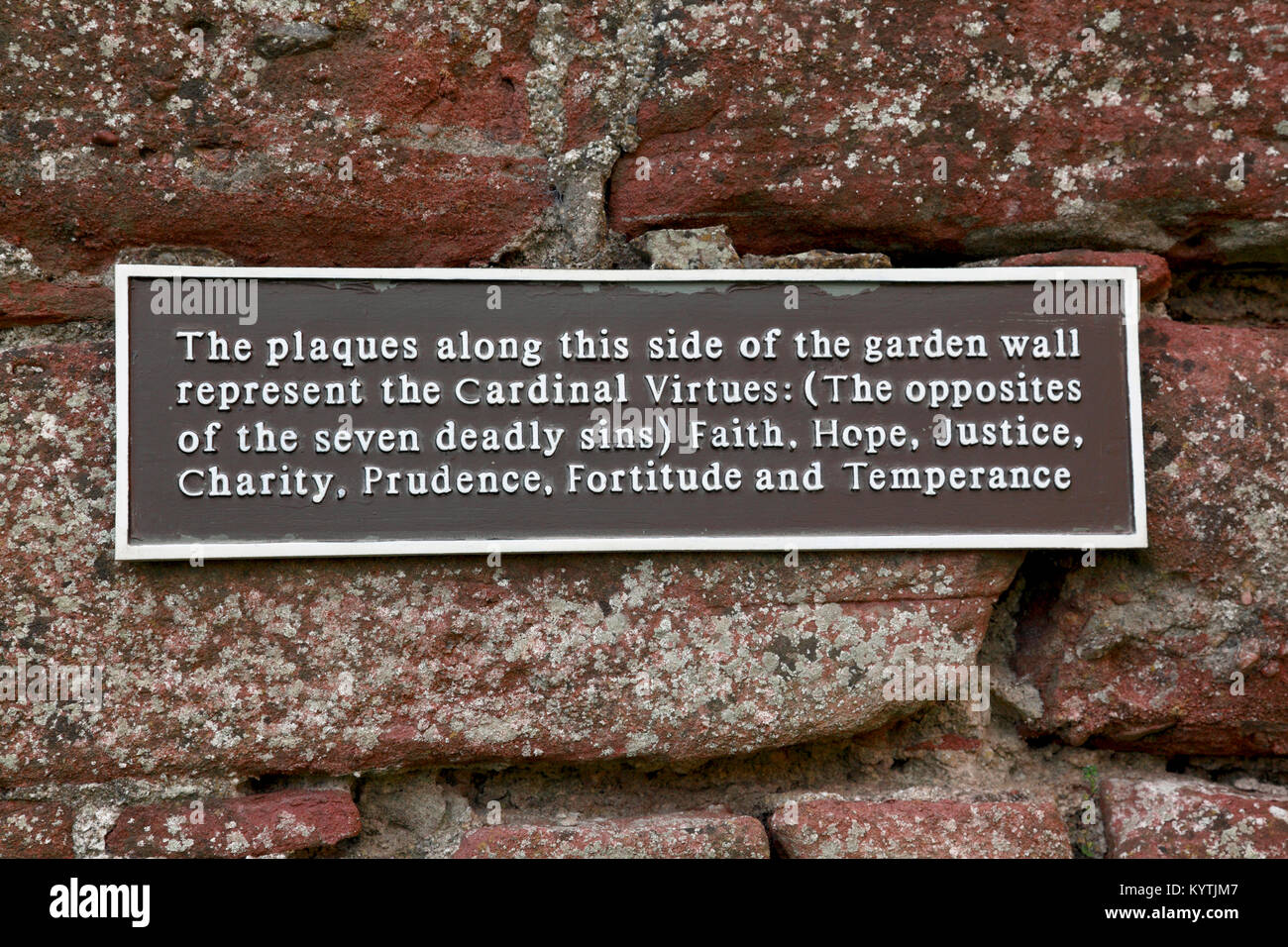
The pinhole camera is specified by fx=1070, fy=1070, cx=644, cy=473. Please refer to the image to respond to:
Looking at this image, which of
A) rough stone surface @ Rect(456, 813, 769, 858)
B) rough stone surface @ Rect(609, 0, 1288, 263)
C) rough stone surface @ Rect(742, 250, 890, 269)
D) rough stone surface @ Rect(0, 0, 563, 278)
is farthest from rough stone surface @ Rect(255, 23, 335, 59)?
rough stone surface @ Rect(456, 813, 769, 858)

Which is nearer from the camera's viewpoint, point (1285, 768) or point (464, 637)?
point (464, 637)

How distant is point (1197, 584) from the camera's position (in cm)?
240

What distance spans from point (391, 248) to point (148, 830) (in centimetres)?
135

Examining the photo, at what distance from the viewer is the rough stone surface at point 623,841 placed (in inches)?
91.1

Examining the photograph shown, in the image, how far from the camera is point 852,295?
93.7 inches

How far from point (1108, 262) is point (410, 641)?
1.78 meters

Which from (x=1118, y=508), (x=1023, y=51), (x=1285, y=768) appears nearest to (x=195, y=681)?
(x=1118, y=508)

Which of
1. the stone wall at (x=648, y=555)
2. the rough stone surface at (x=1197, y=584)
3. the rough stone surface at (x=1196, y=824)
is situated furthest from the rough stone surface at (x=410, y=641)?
the rough stone surface at (x=1196, y=824)

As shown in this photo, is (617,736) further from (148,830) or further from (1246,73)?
(1246,73)

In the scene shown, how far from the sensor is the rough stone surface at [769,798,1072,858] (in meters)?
2.35

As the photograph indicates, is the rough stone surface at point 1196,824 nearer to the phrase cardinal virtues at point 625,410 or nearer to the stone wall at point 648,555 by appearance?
the stone wall at point 648,555

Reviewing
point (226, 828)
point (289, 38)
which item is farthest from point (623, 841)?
point (289, 38)

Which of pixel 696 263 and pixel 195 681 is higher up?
pixel 696 263

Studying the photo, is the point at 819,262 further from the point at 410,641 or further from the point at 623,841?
the point at 623,841
